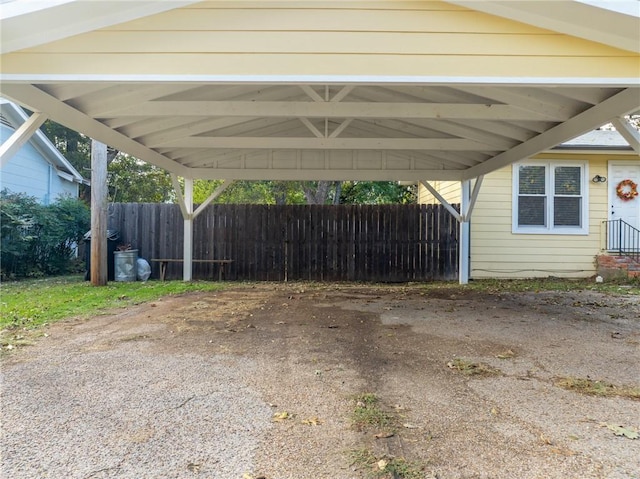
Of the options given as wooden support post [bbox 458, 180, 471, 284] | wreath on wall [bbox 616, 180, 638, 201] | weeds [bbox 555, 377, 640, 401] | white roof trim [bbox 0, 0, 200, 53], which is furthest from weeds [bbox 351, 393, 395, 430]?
wreath on wall [bbox 616, 180, 638, 201]

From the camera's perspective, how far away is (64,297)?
6.71 metres

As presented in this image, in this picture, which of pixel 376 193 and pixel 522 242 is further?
pixel 376 193

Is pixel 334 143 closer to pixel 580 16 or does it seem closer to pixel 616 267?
pixel 580 16

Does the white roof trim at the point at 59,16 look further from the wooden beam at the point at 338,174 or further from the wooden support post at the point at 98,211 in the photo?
the wooden beam at the point at 338,174

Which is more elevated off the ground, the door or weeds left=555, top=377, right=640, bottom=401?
the door

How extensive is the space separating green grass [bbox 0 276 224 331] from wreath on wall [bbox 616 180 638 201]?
375 inches

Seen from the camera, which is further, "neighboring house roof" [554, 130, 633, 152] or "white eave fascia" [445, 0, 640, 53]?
"neighboring house roof" [554, 130, 633, 152]

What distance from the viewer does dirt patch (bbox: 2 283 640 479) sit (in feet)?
6.40

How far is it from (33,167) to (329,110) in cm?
1191

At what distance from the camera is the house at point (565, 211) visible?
9.50 meters

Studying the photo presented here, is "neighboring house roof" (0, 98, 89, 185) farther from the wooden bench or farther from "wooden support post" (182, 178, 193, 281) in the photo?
the wooden bench

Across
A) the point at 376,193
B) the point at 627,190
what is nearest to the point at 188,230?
the point at 376,193

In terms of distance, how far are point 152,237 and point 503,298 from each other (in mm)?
8096

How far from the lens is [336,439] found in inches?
84.4
